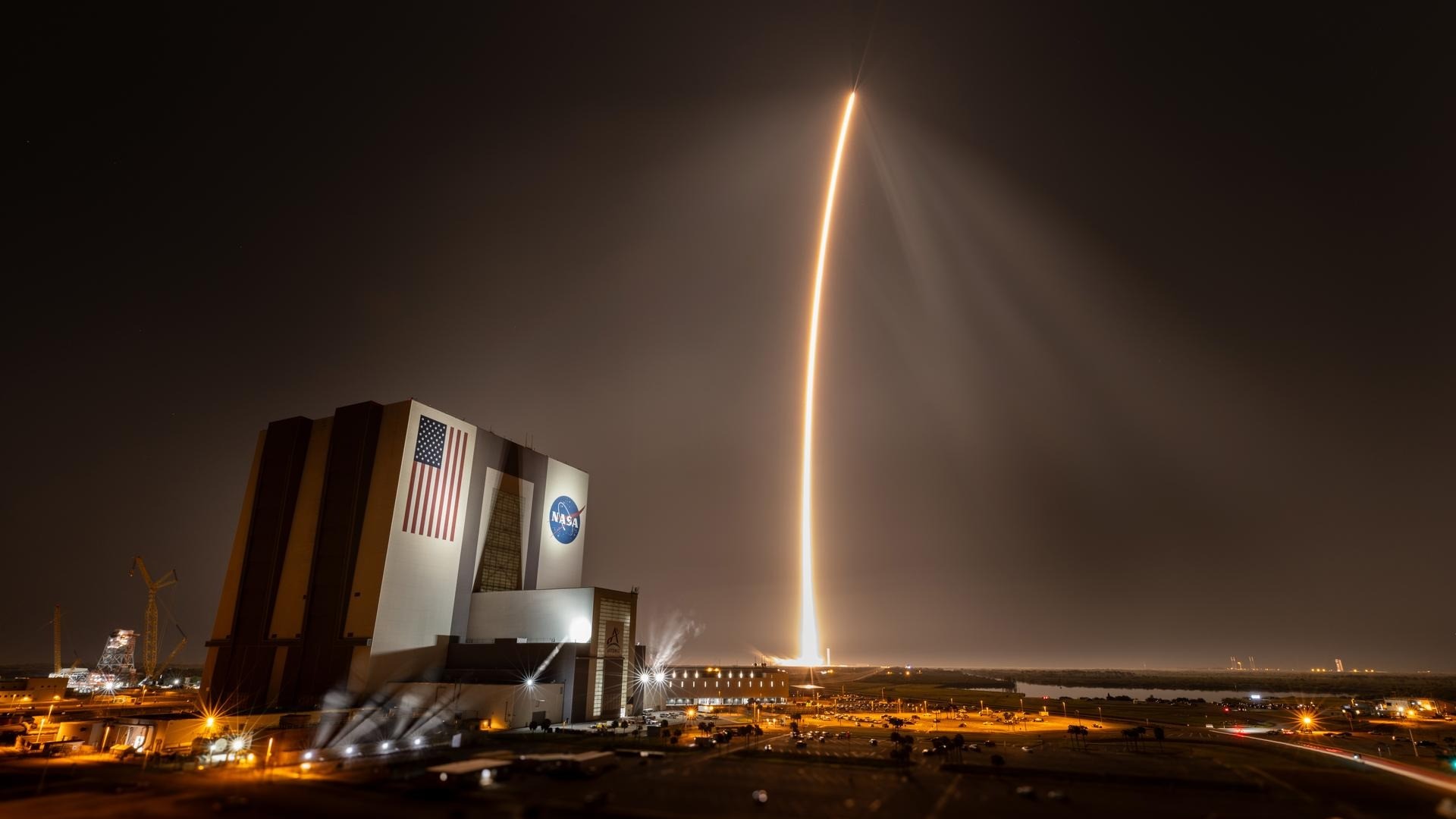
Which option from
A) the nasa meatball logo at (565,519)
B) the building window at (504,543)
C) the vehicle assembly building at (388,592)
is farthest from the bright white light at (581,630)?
the nasa meatball logo at (565,519)

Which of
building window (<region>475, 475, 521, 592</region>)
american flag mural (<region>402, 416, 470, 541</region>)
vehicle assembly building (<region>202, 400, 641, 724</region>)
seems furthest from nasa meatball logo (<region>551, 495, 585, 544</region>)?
american flag mural (<region>402, 416, 470, 541</region>)

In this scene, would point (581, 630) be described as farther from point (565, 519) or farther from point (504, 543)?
point (565, 519)

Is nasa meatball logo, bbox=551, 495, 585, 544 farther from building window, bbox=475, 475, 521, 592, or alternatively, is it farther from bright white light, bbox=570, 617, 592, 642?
bright white light, bbox=570, 617, 592, 642

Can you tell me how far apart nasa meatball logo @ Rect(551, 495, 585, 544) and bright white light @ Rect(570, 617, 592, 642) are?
22.3 m

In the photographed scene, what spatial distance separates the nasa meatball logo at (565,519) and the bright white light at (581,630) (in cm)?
2230

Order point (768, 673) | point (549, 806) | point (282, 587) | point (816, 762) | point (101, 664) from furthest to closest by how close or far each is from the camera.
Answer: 1. point (101, 664)
2. point (768, 673)
3. point (282, 587)
4. point (816, 762)
5. point (549, 806)

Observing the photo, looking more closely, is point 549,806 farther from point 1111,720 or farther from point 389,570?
point 1111,720

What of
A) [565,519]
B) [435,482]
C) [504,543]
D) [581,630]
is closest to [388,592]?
[435,482]

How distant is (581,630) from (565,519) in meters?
26.3

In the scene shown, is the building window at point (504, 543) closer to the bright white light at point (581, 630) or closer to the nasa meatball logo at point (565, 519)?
the nasa meatball logo at point (565, 519)

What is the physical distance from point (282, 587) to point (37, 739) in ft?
77.1

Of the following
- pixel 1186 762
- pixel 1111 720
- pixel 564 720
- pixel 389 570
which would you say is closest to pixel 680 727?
pixel 564 720

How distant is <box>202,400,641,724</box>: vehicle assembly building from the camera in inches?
2736

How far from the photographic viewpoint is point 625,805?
119 feet
